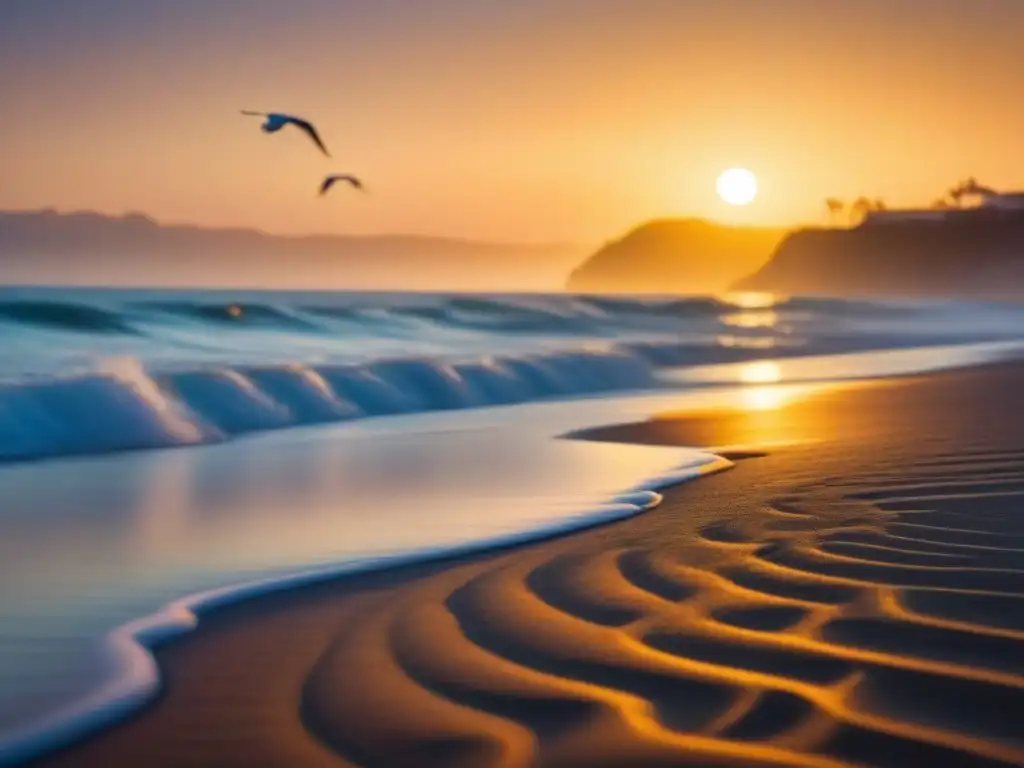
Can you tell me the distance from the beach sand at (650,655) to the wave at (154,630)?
0.25ft

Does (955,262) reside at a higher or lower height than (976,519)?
higher

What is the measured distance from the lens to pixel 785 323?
3966 cm

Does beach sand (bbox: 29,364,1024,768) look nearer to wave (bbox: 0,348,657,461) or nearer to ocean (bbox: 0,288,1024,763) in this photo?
ocean (bbox: 0,288,1024,763)

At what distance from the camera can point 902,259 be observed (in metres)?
147

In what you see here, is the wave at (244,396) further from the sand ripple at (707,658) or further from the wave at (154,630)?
the sand ripple at (707,658)

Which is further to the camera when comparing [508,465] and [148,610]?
[508,465]

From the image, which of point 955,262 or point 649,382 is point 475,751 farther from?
point 955,262

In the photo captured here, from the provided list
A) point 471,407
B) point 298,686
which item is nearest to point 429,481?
point 298,686

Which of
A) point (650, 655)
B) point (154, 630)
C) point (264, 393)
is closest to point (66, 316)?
point (264, 393)

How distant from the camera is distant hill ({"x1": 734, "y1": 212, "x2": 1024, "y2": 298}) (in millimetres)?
→ 136625

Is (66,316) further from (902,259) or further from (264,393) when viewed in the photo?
(902,259)

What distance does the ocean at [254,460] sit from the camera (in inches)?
198

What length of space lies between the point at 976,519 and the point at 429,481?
343 cm

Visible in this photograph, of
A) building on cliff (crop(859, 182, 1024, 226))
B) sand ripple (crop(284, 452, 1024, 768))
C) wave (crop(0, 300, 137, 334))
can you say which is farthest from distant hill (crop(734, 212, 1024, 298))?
sand ripple (crop(284, 452, 1024, 768))
